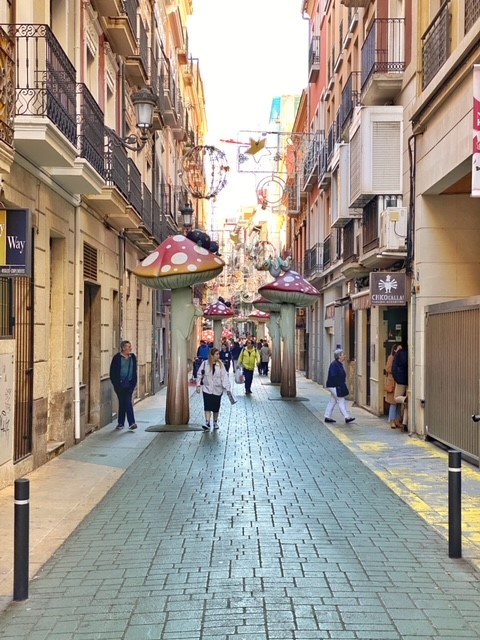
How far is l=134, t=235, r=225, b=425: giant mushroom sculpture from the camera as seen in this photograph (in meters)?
15.1

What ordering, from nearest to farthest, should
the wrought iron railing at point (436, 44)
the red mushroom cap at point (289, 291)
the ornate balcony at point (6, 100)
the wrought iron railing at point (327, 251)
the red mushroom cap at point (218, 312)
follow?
the ornate balcony at point (6, 100) < the wrought iron railing at point (436, 44) < the red mushroom cap at point (289, 291) < the wrought iron railing at point (327, 251) < the red mushroom cap at point (218, 312)

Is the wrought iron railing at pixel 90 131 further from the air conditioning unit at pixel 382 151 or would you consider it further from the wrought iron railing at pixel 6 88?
the air conditioning unit at pixel 382 151

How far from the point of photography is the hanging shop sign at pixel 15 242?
772 cm

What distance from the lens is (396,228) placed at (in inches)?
597

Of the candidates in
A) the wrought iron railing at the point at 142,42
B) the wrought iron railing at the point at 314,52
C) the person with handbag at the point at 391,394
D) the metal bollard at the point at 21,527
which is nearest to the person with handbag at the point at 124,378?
the person with handbag at the point at 391,394

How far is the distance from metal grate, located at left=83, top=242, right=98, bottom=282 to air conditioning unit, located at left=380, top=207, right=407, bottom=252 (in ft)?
18.9

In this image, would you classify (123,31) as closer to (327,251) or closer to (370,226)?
(370,226)

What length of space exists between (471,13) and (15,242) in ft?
25.0

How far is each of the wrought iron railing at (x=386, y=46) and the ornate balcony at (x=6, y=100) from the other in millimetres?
10439

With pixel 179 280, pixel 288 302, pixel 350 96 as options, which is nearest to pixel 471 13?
pixel 179 280

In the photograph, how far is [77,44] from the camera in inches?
515

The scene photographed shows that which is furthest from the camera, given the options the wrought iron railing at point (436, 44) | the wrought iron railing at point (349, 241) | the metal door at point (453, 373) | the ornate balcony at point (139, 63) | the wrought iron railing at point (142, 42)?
the wrought iron railing at point (349, 241)

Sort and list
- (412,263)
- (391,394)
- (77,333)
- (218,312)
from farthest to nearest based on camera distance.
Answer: (218,312)
(391,394)
(412,263)
(77,333)

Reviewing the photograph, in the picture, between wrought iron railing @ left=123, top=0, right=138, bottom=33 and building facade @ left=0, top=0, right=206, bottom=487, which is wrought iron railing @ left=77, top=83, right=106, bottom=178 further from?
wrought iron railing @ left=123, top=0, right=138, bottom=33
